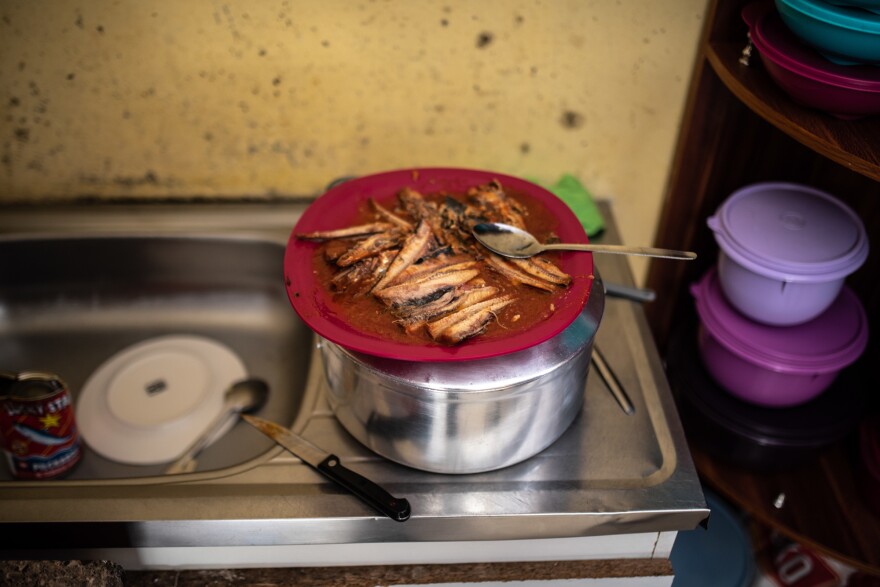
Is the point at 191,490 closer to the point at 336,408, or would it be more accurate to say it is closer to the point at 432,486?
the point at 336,408

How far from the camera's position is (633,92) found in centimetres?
137

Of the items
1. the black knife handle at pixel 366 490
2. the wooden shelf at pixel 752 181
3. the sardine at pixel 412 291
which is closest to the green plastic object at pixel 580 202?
the wooden shelf at pixel 752 181

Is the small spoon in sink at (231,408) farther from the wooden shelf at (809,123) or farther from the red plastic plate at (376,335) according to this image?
the wooden shelf at (809,123)

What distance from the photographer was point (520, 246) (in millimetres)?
1016

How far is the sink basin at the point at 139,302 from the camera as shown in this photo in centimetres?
141

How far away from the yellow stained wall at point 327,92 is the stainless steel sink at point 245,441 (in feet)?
0.35

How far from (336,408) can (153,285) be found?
2.01 ft

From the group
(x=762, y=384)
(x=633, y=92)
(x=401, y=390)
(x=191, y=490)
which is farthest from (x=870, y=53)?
(x=191, y=490)

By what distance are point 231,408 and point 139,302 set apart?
363 millimetres

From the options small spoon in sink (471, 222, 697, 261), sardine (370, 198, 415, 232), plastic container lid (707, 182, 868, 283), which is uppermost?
small spoon in sink (471, 222, 697, 261)

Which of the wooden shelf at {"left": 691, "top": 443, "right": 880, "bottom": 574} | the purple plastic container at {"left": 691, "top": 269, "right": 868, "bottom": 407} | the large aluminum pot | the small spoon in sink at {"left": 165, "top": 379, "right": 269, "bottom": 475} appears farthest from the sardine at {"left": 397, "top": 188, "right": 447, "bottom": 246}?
the wooden shelf at {"left": 691, "top": 443, "right": 880, "bottom": 574}

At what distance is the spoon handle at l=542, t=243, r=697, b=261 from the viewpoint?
96cm

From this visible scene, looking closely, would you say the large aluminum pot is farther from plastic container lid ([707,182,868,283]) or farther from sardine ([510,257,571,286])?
plastic container lid ([707,182,868,283])

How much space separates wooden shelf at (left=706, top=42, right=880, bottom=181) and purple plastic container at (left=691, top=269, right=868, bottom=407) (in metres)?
0.38
